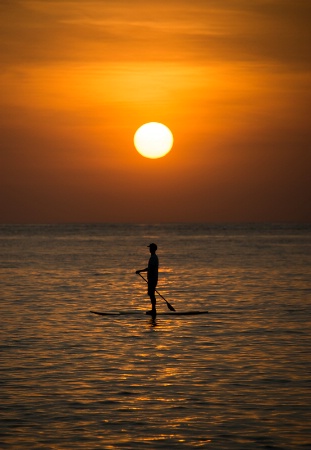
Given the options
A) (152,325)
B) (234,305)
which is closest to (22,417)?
(152,325)

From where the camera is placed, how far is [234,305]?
31.4m

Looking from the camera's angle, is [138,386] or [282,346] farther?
[282,346]

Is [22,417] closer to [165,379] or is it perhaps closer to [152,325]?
[165,379]

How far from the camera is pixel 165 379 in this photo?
1644cm

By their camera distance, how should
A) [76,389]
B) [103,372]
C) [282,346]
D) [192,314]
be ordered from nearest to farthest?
[76,389] < [103,372] < [282,346] < [192,314]

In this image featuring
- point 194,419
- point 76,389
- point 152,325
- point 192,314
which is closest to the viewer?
point 194,419

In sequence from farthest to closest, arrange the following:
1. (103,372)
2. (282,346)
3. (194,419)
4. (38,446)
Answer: (282,346) → (103,372) → (194,419) → (38,446)

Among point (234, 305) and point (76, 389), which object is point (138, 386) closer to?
point (76, 389)

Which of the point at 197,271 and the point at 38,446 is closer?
the point at 38,446

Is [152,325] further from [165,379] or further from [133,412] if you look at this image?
[133,412]

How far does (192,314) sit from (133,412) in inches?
547

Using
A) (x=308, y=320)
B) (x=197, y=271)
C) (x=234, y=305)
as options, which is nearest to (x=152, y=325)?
(x=308, y=320)

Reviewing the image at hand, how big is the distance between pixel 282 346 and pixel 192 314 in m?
7.18

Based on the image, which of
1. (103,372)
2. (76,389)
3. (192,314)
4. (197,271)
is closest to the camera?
(76,389)
